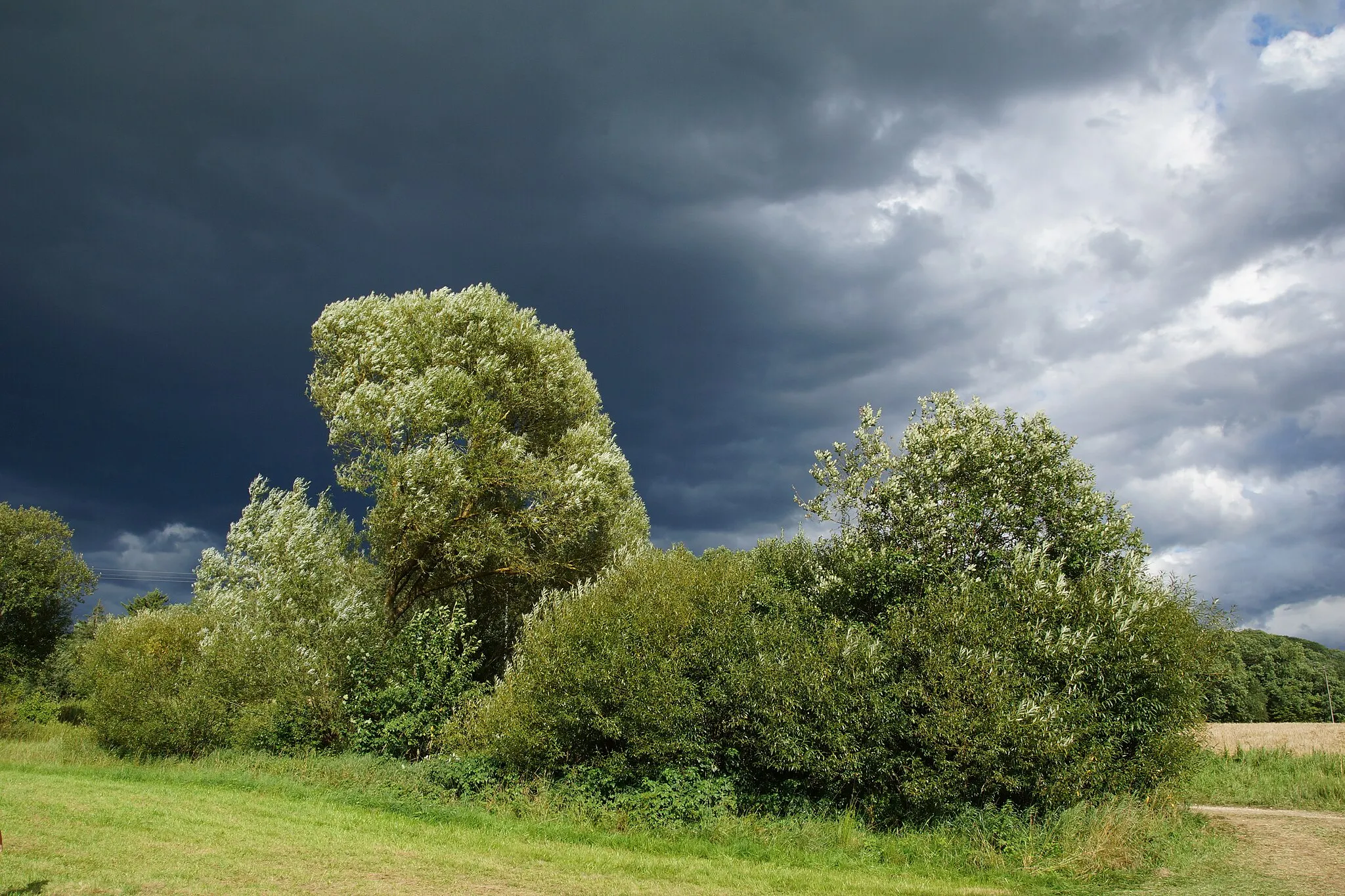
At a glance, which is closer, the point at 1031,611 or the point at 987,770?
the point at 987,770

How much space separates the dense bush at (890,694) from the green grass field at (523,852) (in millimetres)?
1316

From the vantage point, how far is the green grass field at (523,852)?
12.6 metres

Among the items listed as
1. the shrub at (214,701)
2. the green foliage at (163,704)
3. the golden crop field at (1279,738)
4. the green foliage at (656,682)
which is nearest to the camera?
the green foliage at (656,682)

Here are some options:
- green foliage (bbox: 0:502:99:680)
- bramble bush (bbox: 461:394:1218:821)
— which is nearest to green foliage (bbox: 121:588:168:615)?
green foliage (bbox: 0:502:99:680)

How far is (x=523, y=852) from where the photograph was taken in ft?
50.2

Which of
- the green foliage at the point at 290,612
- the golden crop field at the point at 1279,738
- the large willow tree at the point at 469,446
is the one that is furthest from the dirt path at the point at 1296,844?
the green foliage at the point at 290,612

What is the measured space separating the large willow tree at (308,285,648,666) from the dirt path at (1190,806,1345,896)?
2198cm

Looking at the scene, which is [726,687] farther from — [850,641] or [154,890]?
[154,890]

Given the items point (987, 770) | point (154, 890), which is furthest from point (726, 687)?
point (154, 890)

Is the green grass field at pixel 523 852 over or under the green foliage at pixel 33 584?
under

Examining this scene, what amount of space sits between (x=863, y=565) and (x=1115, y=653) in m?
6.22

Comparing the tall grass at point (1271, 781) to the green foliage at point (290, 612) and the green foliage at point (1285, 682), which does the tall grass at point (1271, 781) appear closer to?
the green foliage at point (290, 612)

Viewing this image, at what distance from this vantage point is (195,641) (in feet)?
111

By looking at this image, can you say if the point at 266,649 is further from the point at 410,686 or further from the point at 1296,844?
the point at 1296,844
